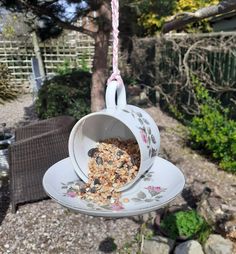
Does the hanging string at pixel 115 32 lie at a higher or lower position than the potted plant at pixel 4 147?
higher

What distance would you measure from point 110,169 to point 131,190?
10cm

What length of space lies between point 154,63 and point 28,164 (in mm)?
4456

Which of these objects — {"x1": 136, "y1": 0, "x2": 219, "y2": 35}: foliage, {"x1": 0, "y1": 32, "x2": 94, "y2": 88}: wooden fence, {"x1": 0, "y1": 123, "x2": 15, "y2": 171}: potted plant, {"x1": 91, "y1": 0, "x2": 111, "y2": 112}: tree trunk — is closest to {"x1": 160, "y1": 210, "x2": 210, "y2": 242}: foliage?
{"x1": 91, "y1": 0, "x2": 111, "y2": 112}: tree trunk

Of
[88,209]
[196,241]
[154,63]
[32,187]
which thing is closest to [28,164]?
[32,187]

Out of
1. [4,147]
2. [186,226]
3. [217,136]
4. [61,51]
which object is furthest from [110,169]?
[61,51]

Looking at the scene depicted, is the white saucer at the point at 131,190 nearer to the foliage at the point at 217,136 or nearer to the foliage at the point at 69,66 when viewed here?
the foliage at the point at 217,136

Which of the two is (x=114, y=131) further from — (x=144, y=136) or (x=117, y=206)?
(x=117, y=206)

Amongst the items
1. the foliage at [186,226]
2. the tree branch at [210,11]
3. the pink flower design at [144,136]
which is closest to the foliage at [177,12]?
the tree branch at [210,11]

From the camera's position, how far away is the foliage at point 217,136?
132 inches

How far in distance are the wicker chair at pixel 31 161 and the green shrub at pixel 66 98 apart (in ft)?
5.09

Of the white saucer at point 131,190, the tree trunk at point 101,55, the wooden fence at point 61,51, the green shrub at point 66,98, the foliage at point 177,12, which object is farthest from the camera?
the foliage at point 177,12

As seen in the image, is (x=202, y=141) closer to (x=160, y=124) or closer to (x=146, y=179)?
(x=160, y=124)

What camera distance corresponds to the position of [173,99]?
5633 mm

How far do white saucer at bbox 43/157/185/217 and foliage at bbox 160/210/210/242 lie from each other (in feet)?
4.14
